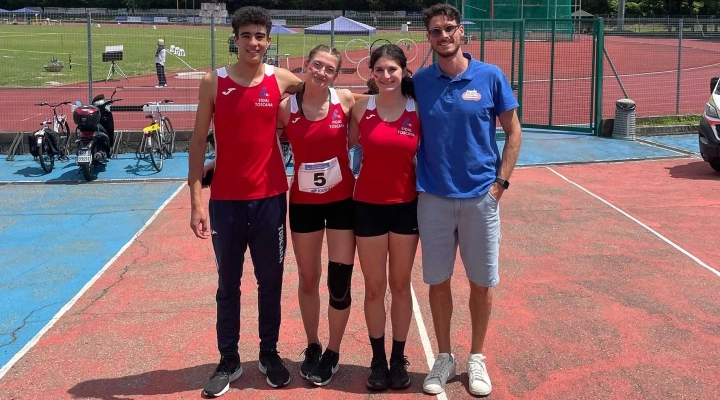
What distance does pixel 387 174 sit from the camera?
420 cm

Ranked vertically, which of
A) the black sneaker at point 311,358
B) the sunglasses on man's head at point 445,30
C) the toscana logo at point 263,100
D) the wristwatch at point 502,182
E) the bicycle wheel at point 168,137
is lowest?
the black sneaker at point 311,358

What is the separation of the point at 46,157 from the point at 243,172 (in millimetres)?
9449

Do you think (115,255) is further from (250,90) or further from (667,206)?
(667,206)

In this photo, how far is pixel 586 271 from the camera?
268 inches

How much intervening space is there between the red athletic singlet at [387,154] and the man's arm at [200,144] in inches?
35.1

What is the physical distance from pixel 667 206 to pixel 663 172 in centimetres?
260

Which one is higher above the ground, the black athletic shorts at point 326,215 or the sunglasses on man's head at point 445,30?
the sunglasses on man's head at point 445,30

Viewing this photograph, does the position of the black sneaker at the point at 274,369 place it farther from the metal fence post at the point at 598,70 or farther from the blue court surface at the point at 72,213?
the metal fence post at the point at 598,70

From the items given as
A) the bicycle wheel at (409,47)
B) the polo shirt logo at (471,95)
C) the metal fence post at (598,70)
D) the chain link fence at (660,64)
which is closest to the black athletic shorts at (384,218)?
the polo shirt logo at (471,95)

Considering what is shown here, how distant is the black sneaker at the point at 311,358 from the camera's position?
4.63 m

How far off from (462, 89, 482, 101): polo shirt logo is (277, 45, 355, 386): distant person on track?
0.69 metres

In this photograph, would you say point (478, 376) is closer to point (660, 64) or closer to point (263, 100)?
point (263, 100)

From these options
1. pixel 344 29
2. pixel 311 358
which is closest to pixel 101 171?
pixel 311 358

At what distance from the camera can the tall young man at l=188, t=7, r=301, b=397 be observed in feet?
13.8
